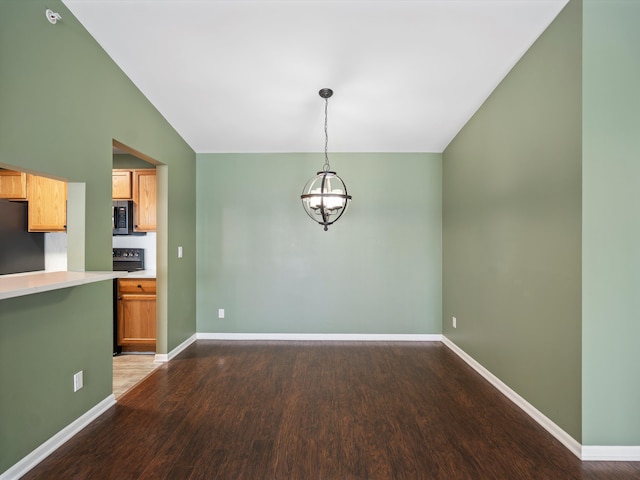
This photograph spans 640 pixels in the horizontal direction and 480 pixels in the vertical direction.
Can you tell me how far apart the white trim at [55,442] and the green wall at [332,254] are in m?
1.97

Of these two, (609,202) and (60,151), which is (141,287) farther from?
(609,202)

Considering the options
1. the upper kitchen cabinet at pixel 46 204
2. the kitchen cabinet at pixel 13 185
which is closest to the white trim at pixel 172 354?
the upper kitchen cabinet at pixel 46 204

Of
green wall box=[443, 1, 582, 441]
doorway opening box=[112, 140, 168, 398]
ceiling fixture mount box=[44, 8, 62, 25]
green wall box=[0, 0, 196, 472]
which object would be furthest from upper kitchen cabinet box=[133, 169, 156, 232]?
green wall box=[443, 1, 582, 441]

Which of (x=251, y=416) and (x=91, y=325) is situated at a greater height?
(x=91, y=325)

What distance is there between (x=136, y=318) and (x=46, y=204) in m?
1.58

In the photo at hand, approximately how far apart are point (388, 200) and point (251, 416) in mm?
3139

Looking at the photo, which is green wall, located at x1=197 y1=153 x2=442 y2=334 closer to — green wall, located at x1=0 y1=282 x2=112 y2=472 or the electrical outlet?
green wall, located at x1=0 y1=282 x2=112 y2=472

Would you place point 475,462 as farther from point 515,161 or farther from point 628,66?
point 628,66

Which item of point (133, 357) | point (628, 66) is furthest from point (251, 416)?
point (628, 66)

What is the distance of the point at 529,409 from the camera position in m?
Answer: 2.54

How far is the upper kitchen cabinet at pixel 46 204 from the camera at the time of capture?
345 cm

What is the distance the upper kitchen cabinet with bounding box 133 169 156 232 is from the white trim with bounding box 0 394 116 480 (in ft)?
Answer: 6.83

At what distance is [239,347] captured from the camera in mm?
4215

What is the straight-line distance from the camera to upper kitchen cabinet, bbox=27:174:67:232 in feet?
11.3
